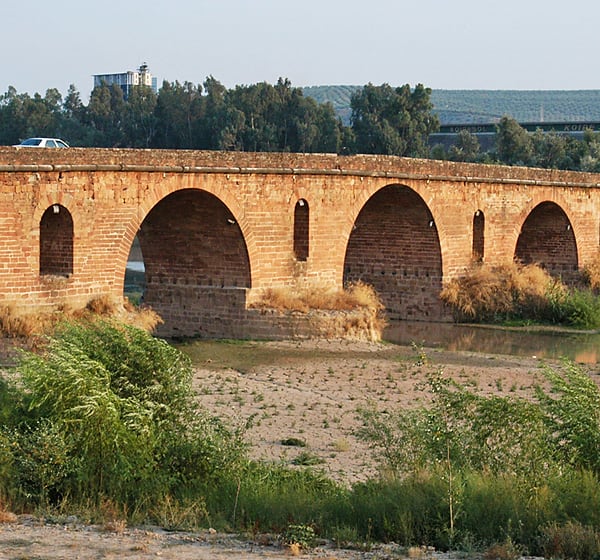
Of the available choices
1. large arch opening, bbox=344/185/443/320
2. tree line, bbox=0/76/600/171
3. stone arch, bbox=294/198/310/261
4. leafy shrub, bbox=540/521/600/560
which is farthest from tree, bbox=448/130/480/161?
leafy shrub, bbox=540/521/600/560

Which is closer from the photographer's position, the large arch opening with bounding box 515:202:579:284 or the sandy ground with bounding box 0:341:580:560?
the sandy ground with bounding box 0:341:580:560

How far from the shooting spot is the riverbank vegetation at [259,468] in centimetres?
880

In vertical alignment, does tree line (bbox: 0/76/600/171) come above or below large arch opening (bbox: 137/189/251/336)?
above

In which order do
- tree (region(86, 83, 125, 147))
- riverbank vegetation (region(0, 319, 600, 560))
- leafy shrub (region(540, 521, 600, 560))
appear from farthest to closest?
tree (region(86, 83, 125, 147)) < riverbank vegetation (region(0, 319, 600, 560)) < leafy shrub (region(540, 521, 600, 560))

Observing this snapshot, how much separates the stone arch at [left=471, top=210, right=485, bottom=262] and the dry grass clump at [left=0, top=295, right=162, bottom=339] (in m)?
10.4

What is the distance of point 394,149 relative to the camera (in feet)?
180

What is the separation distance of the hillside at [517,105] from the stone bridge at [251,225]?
10406 centimetres

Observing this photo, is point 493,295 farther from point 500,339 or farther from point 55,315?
point 55,315

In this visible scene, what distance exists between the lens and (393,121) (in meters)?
56.7

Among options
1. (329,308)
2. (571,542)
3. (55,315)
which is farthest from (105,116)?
(571,542)

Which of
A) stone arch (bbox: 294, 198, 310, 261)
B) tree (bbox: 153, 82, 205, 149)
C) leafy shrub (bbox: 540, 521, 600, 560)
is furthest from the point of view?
tree (bbox: 153, 82, 205, 149)

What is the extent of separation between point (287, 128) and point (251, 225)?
110 ft

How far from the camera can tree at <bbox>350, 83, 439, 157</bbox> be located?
5491cm

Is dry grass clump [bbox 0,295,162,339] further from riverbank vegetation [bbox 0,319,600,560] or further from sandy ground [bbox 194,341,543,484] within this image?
riverbank vegetation [bbox 0,319,600,560]
